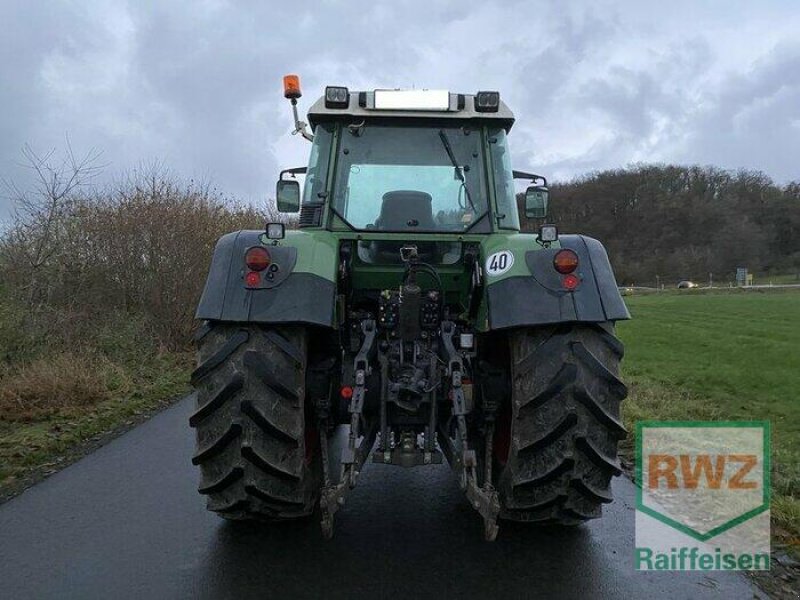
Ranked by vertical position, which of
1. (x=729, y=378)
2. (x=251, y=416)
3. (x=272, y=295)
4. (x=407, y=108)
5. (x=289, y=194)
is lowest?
(x=251, y=416)

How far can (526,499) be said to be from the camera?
10.9 feet

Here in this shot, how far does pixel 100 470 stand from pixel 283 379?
254cm

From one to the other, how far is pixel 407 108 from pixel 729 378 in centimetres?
864

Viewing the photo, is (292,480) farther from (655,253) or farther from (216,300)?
(655,253)

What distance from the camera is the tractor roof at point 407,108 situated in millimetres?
4141

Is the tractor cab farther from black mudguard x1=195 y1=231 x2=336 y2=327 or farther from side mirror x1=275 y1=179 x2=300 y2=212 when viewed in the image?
black mudguard x1=195 y1=231 x2=336 y2=327

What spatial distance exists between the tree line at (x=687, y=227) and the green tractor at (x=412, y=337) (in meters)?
56.3

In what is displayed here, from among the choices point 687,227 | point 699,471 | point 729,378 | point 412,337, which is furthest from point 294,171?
point 687,227

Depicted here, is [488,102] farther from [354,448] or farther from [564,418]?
[354,448]

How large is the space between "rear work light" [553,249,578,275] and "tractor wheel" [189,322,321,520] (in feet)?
4.34

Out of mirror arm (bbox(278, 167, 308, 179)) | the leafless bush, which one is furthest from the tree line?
mirror arm (bbox(278, 167, 308, 179))

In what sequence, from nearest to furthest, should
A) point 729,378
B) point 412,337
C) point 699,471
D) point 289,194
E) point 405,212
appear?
point 412,337 < point 405,212 < point 289,194 < point 699,471 < point 729,378

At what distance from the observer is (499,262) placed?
349 cm

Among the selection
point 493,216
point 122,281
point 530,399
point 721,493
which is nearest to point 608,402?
point 530,399
